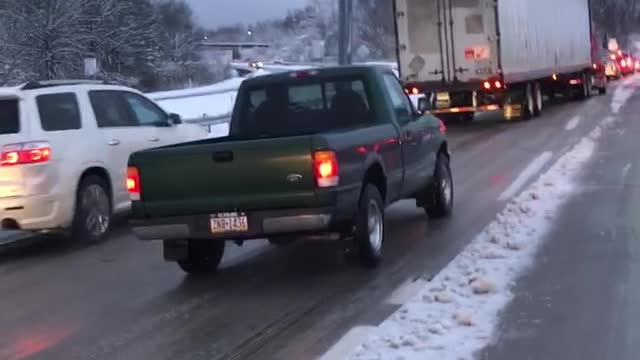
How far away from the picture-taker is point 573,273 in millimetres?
8227

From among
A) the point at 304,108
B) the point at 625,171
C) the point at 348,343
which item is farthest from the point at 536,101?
the point at 348,343

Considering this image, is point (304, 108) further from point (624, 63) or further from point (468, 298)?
point (624, 63)

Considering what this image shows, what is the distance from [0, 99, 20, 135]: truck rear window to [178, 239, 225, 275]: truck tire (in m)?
2.81

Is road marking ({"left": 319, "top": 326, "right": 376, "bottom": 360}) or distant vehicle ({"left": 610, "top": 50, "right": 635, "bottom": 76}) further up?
distant vehicle ({"left": 610, "top": 50, "right": 635, "bottom": 76})

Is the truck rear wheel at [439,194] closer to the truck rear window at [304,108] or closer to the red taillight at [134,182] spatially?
the truck rear window at [304,108]

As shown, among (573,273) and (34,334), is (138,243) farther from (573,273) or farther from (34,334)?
(573,273)

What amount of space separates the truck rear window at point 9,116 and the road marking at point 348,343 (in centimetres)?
543

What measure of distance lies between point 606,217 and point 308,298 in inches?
173

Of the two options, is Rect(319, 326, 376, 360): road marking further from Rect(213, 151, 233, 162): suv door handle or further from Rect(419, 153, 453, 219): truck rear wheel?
Rect(419, 153, 453, 219): truck rear wheel

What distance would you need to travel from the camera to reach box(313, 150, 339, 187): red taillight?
8.05 m

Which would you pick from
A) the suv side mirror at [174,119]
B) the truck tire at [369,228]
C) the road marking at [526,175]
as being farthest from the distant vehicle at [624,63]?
the truck tire at [369,228]

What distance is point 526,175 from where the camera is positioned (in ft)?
48.5

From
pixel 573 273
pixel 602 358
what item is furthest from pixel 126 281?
pixel 602 358

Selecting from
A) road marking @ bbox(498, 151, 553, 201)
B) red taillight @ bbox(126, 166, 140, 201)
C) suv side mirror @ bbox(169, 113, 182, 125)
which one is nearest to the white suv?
suv side mirror @ bbox(169, 113, 182, 125)
